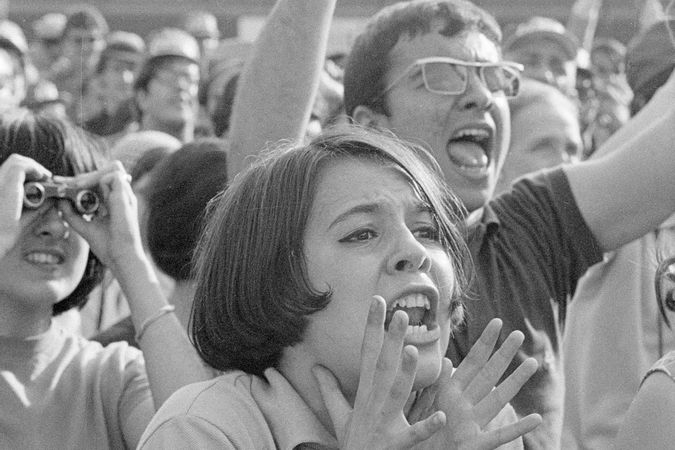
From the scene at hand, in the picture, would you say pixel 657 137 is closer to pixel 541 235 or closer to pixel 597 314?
pixel 541 235

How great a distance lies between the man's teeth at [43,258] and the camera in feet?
9.00

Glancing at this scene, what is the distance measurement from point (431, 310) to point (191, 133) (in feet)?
14.1

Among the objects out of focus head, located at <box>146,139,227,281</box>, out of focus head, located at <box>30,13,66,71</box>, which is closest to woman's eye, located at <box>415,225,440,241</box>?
out of focus head, located at <box>146,139,227,281</box>

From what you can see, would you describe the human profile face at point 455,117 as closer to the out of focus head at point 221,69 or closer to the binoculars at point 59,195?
the binoculars at point 59,195

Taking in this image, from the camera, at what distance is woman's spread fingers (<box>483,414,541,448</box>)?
1.81 metres

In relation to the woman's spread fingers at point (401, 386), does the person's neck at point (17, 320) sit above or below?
below

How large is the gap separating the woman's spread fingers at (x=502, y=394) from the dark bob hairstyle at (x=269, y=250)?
28 centimetres

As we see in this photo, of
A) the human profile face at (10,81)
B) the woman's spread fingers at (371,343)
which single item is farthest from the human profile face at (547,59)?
the woman's spread fingers at (371,343)

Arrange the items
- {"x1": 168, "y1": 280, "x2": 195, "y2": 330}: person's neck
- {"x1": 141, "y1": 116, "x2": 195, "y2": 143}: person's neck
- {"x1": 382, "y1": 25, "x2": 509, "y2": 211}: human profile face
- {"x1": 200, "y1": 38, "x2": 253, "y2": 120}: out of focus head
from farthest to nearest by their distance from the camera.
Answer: {"x1": 141, "y1": 116, "x2": 195, "y2": 143}: person's neck, {"x1": 200, "y1": 38, "x2": 253, "y2": 120}: out of focus head, {"x1": 168, "y1": 280, "x2": 195, "y2": 330}: person's neck, {"x1": 382, "y1": 25, "x2": 509, "y2": 211}: human profile face

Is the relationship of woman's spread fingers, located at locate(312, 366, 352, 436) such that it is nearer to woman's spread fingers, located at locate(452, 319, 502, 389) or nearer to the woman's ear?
woman's spread fingers, located at locate(452, 319, 502, 389)

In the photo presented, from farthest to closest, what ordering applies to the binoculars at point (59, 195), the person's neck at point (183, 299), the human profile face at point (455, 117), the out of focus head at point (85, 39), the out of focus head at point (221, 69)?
the out of focus head at point (85, 39) < the out of focus head at point (221, 69) < the person's neck at point (183, 299) < the human profile face at point (455, 117) < the binoculars at point (59, 195)

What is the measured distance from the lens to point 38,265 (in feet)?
9.03

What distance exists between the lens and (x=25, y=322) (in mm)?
2789

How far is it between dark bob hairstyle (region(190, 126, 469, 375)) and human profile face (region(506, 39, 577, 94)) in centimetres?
410
